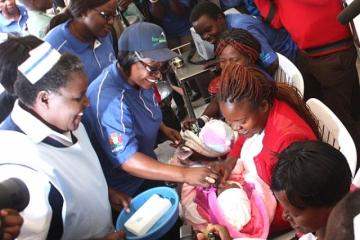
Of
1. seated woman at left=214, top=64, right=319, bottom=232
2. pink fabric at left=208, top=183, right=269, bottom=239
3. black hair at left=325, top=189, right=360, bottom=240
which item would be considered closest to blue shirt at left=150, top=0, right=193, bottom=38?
seated woman at left=214, top=64, right=319, bottom=232

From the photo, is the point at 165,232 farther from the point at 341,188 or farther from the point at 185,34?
the point at 185,34

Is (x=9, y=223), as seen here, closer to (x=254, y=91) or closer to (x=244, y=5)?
(x=254, y=91)

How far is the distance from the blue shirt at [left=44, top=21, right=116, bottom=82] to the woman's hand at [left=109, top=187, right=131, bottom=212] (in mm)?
867

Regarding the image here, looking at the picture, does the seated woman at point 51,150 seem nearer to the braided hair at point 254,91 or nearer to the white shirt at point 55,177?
the white shirt at point 55,177

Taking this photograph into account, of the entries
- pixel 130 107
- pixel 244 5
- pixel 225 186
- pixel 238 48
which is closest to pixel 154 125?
pixel 130 107

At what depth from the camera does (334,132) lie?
5.24ft

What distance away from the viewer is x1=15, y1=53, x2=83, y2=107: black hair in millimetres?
1327

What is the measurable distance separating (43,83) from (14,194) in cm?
45

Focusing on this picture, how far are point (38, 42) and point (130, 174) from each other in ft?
2.54

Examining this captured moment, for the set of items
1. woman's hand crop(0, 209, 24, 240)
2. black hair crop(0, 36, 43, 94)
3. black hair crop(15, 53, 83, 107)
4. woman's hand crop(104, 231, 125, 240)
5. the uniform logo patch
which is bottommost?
woman's hand crop(104, 231, 125, 240)

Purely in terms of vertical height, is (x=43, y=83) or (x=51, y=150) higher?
(x=43, y=83)

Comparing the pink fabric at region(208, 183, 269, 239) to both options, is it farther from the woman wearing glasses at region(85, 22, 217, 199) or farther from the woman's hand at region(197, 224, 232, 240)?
the woman wearing glasses at region(85, 22, 217, 199)

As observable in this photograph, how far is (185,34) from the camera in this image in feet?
12.0

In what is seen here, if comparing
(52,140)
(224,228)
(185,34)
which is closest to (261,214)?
(224,228)
